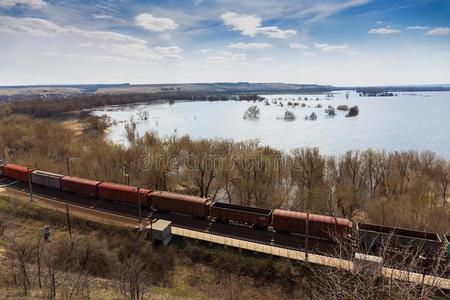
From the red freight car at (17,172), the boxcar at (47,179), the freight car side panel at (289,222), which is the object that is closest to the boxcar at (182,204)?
the freight car side panel at (289,222)

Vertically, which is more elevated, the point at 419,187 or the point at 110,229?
the point at 419,187

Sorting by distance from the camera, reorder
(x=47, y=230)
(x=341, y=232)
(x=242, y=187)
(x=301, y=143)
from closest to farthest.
→ (x=341, y=232)
(x=47, y=230)
(x=242, y=187)
(x=301, y=143)

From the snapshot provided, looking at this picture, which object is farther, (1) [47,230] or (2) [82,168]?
(2) [82,168]

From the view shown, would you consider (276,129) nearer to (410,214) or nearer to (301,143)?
(301,143)

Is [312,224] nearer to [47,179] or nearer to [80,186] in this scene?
[80,186]

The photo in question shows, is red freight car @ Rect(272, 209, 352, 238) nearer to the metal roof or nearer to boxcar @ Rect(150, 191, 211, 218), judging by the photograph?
boxcar @ Rect(150, 191, 211, 218)

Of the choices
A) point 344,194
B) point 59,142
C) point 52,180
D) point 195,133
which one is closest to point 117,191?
point 52,180

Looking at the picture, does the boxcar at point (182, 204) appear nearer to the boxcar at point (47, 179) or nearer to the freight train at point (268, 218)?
the freight train at point (268, 218)

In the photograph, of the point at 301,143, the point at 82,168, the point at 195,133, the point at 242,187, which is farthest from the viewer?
the point at 195,133
